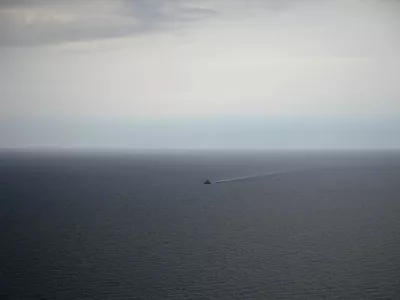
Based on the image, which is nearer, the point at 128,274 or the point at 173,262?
the point at 128,274

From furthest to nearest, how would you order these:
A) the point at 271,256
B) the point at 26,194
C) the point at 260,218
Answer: the point at 26,194, the point at 260,218, the point at 271,256

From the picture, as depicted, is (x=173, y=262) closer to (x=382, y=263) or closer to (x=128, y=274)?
(x=128, y=274)

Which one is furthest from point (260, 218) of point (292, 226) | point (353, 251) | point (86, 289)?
point (86, 289)

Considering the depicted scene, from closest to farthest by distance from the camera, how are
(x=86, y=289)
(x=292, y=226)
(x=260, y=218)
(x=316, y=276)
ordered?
(x=86, y=289)
(x=316, y=276)
(x=292, y=226)
(x=260, y=218)

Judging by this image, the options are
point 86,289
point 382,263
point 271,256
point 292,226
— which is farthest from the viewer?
point 292,226

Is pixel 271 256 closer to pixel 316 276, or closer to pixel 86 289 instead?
pixel 316 276

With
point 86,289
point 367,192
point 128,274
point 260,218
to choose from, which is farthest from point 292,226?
point 367,192

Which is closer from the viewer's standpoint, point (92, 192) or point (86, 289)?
point (86, 289)
